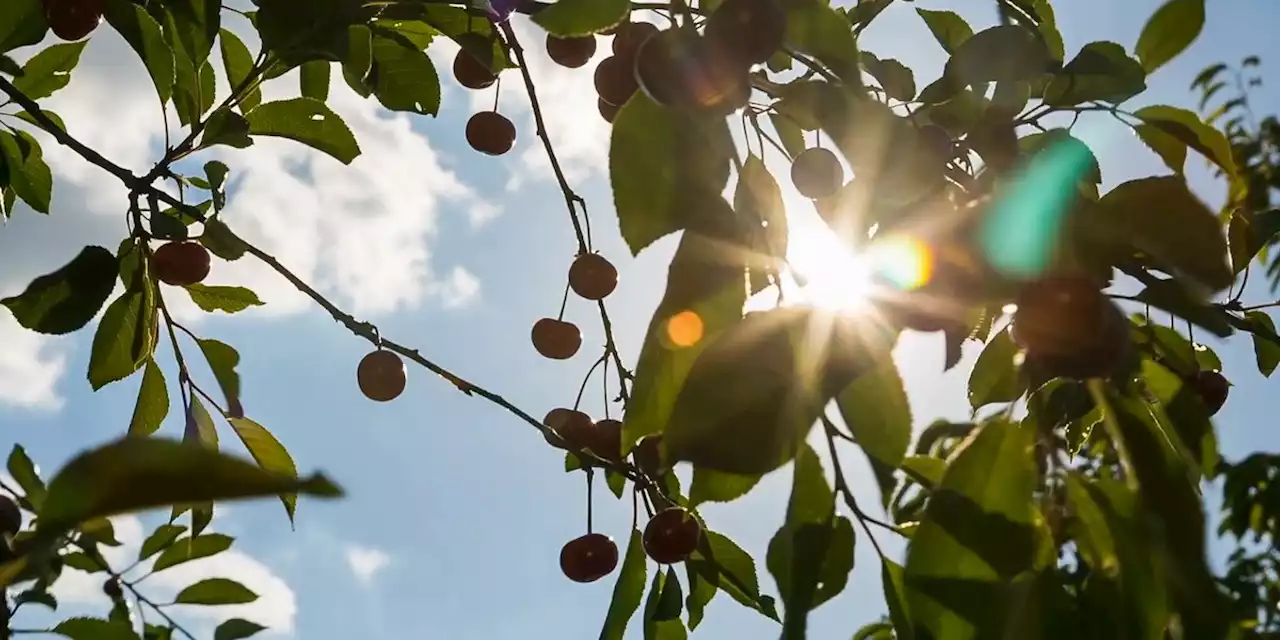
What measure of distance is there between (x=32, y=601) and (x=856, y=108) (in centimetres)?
126

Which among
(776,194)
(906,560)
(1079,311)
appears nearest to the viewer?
(1079,311)

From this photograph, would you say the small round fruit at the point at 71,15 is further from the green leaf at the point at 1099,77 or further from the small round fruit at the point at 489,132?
the green leaf at the point at 1099,77

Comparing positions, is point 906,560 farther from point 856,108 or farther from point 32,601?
point 32,601

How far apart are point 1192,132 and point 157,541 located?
1619 mm

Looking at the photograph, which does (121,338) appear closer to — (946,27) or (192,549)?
(192,549)

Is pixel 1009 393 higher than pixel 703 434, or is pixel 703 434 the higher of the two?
pixel 1009 393

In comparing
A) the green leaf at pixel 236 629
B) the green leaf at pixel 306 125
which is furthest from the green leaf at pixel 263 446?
the green leaf at pixel 306 125

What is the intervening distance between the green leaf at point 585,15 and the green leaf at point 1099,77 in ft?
2.06

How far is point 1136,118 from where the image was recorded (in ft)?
4.05

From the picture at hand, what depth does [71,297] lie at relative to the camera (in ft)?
5.18

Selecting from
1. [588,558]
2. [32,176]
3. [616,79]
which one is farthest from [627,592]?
[32,176]

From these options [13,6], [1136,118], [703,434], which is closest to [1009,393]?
[1136,118]

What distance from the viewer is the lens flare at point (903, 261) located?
2.58 feet

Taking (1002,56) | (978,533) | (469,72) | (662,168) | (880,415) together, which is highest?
(469,72)
